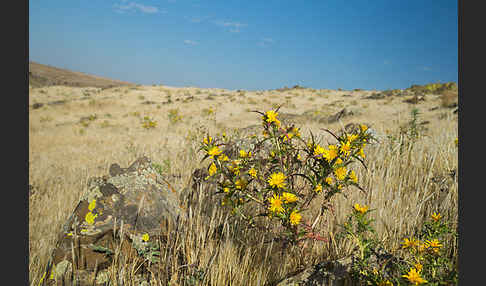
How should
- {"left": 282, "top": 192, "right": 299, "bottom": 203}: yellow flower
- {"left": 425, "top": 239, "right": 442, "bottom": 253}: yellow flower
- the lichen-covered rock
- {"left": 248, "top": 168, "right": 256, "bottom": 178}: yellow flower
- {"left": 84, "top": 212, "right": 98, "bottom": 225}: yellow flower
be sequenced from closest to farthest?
{"left": 425, "top": 239, "right": 442, "bottom": 253}: yellow flower, {"left": 282, "top": 192, "right": 299, "bottom": 203}: yellow flower, {"left": 248, "top": 168, "right": 256, "bottom": 178}: yellow flower, the lichen-covered rock, {"left": 84, "top": 212, "right": 98, "bottom": 225}: yellow flower

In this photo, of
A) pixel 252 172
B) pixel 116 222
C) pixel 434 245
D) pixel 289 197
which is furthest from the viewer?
pixel 116 222

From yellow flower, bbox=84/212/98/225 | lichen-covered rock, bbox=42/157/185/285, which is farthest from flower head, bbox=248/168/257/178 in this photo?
yellow flower, bbox=84/212/98/225

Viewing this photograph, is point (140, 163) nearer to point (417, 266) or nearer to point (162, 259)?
point (162, 259)

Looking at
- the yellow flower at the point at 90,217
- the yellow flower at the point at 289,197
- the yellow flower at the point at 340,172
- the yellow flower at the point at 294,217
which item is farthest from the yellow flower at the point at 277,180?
the yellow flower at the point at 90,217

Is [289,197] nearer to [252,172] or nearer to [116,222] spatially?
[252,172]

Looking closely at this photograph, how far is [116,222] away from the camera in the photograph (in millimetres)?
1769

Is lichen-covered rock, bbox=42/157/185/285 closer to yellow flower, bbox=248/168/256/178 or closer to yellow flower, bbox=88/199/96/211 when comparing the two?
yellow flower, bbox=88/199/96/211

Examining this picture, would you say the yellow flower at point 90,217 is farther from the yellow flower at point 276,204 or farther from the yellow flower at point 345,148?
the yellow flower at point 345,148

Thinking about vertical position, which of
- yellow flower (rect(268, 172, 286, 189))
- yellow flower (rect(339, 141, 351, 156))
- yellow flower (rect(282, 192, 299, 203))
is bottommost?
yellow flower (rect(282, 192, 299, 203))

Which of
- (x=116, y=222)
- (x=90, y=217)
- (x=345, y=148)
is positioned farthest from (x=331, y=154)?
(x=90, y=217)

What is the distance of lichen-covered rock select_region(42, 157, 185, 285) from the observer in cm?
165

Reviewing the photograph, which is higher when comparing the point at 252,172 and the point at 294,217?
the point at 252,172

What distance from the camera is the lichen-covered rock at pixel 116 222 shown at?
1.65m

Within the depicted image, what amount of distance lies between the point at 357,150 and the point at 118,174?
6.41ft
